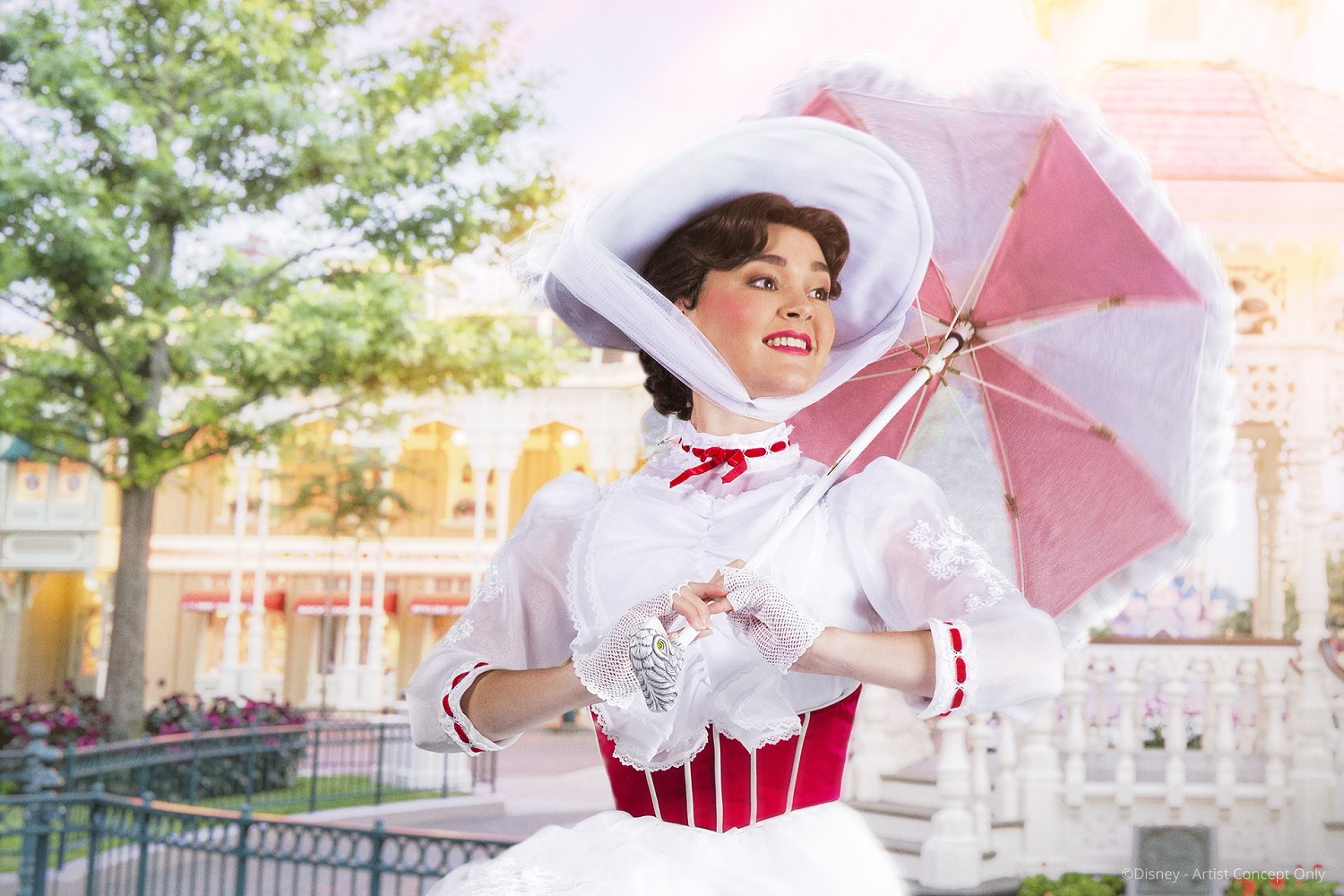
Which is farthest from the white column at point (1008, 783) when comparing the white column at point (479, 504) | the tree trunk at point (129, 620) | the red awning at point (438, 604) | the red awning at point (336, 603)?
the red awning at point (336, 603)

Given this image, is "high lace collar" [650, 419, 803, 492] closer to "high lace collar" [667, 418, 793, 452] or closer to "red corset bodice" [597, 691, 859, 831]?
"high lace collar" [667, 418, 793, 452]

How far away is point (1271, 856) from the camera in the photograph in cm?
682

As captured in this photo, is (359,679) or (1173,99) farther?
(359,679)

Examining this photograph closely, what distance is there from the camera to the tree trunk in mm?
9883

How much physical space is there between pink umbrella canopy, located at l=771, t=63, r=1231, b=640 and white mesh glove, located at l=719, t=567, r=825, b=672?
0.57 m

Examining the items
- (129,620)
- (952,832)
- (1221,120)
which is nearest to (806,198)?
(952,832)

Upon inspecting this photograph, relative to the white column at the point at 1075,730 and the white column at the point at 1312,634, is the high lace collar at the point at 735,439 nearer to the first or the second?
the white column at the point at 1075,730

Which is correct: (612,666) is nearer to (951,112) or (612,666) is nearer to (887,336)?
(887,336)

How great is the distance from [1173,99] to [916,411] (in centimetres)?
700

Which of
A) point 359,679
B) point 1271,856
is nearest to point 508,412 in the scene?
point 359,679

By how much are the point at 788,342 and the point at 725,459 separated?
0.20 meters

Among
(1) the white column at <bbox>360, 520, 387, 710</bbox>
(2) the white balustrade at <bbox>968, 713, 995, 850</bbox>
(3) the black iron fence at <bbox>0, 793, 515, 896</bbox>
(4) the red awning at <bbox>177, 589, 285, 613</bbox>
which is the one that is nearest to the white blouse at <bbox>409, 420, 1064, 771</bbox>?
(3) the black iron fence at <bbox>0, 793, 515, 896</bbox>

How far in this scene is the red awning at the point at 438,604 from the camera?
23.3 meters

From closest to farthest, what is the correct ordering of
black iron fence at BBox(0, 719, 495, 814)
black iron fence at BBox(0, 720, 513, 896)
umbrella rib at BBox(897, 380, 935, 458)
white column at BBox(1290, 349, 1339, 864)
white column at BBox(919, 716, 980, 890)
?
umbrella rib at BBox(897, 380, 935, 458)
black iron fence at BBox(0, 720, 513, 896)
white column at BBox(919, 716, 980, 890)
white column at BBox(1290, 349, 1339, 864)
black iron fence at BBox(0, 719, 495, 814)
